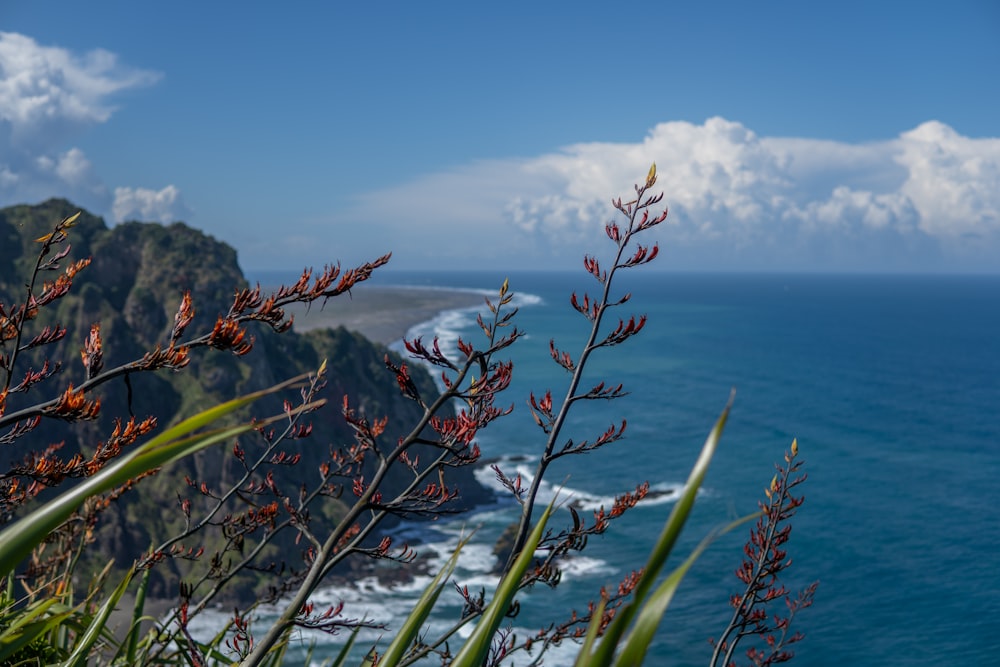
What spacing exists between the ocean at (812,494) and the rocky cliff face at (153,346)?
28.8 feet

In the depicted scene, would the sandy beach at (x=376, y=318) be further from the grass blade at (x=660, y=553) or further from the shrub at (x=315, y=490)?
the grass blade at (x=660, y=553)

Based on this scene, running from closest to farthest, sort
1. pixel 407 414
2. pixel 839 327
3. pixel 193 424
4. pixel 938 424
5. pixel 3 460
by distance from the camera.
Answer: pixel 193 424 → pixel 3 460 → pixel 407 414 → pixel 938 424 → pixel 839 327

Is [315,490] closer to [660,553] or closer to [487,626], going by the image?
[487,626]

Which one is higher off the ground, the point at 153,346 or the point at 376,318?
the point at 153,346

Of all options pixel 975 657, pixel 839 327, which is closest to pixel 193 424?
pixel 975 657

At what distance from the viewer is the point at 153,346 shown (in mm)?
50312

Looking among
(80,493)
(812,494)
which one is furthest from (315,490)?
(812,494)

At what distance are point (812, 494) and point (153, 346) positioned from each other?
150ft

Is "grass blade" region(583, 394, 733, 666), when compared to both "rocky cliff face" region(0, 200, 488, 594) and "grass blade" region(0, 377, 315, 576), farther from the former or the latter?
"rocky cliff face" region(0, 200, 488, 594)

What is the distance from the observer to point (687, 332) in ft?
478

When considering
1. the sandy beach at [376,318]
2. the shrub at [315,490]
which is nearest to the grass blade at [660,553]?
the shrub at [315,490]

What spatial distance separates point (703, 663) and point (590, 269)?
31868 millimetres

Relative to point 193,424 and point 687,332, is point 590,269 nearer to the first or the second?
point 193,424

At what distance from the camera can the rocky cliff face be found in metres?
44.2
